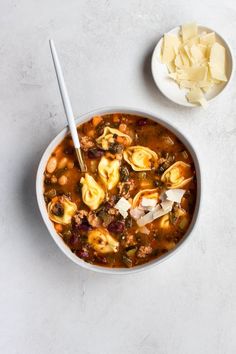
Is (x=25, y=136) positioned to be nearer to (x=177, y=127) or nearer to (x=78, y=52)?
(x=78, y=52)

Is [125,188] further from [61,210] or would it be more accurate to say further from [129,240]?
[61,210]

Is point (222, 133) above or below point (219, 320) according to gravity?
above

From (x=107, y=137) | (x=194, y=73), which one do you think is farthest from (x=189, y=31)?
(x=107, y=137)

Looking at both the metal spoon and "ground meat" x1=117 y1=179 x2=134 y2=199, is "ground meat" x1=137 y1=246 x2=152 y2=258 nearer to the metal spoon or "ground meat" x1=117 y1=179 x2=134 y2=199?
"ground meat" x1=117 y1=179 x2=134 y2=199

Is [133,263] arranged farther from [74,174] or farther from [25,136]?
[25,136]

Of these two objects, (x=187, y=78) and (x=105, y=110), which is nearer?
(x=105, y=110)

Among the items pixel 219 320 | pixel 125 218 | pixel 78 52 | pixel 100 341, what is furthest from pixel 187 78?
pixel 100 341

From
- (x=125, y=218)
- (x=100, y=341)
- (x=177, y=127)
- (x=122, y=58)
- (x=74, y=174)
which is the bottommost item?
(x=100, y=341)

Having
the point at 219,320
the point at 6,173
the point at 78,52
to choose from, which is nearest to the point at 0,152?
the point at 6,173
